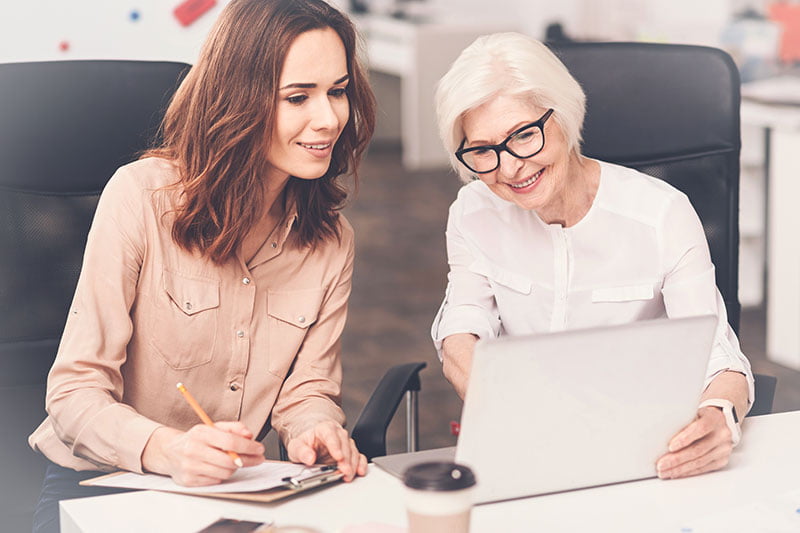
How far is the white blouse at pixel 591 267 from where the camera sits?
5.74ft

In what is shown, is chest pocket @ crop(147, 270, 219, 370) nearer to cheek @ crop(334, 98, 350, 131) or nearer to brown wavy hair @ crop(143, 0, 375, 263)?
brown wavy hair @ crop(143, 0, 375, 263)

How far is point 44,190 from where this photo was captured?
6.13ft

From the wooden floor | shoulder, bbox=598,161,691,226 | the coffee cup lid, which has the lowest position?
the wooden floor

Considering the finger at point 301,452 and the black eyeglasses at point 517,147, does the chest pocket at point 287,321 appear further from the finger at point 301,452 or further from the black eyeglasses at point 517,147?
the black eyeglasses at point 517,147

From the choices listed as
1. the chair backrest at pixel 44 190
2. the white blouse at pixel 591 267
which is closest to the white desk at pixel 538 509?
the white blouse at pixel 591 267

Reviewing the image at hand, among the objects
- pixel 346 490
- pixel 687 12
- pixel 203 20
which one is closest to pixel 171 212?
pixel 346 490

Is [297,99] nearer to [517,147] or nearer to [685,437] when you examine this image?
[517,147]

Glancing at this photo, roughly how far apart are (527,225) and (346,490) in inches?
24.3

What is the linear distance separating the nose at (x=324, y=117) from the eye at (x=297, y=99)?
2 cm

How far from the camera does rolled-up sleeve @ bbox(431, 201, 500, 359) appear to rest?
1.82m

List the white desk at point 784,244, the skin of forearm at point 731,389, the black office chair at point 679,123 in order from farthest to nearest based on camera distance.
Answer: the white desk at point 784,244
the black office chair at point 679,123
the skin of forearm at point 731,389

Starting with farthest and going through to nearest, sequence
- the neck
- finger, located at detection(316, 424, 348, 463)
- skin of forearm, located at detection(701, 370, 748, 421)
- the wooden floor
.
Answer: the wooden floor
the neck
skin of forearm, located at detection(701, 370, 748, 421)
finger, located at detection(316, 424, 348, 463)

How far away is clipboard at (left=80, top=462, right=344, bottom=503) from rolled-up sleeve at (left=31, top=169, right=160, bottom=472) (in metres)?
0.09

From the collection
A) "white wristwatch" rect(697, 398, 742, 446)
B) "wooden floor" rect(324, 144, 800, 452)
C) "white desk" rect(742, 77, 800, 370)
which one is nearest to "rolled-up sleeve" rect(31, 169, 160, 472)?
"white wristwatch" rect(697, 398, 742, 446)
